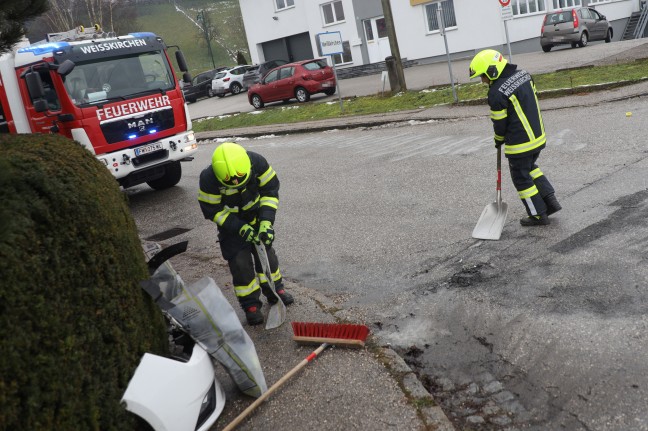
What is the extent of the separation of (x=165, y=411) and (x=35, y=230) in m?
1.28

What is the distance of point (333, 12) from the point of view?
3659 cm

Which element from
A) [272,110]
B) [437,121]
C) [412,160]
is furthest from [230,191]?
[272,110]

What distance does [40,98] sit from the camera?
11.1 m

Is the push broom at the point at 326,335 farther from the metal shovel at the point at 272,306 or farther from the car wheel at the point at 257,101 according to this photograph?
the car wheel at the point at 257,101

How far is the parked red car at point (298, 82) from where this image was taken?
25562 millimetres

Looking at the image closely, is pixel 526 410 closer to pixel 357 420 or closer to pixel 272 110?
pixel 357 420

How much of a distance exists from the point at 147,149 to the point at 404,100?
977cm

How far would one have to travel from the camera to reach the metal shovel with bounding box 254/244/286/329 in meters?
5.75

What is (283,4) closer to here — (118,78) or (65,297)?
(118,78)

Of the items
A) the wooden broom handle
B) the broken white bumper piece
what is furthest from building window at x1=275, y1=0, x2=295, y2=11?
the broken white bumper piece

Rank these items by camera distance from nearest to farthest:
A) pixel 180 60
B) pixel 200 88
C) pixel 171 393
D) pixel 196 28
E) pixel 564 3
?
pixel 171 393 → pixel 180 60 → pixel 564 3 → pixel 200 88 → pixel 196 28

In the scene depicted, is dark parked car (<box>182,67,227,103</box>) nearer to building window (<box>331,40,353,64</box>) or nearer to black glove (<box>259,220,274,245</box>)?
building window (<box>331,40,353,64</box>)

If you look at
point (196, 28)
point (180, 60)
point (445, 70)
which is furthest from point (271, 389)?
point (196, 28)

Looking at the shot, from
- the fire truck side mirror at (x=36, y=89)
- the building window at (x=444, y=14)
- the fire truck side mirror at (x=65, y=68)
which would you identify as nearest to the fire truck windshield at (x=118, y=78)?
the fire truck side mirror at (x=65, y=68)
